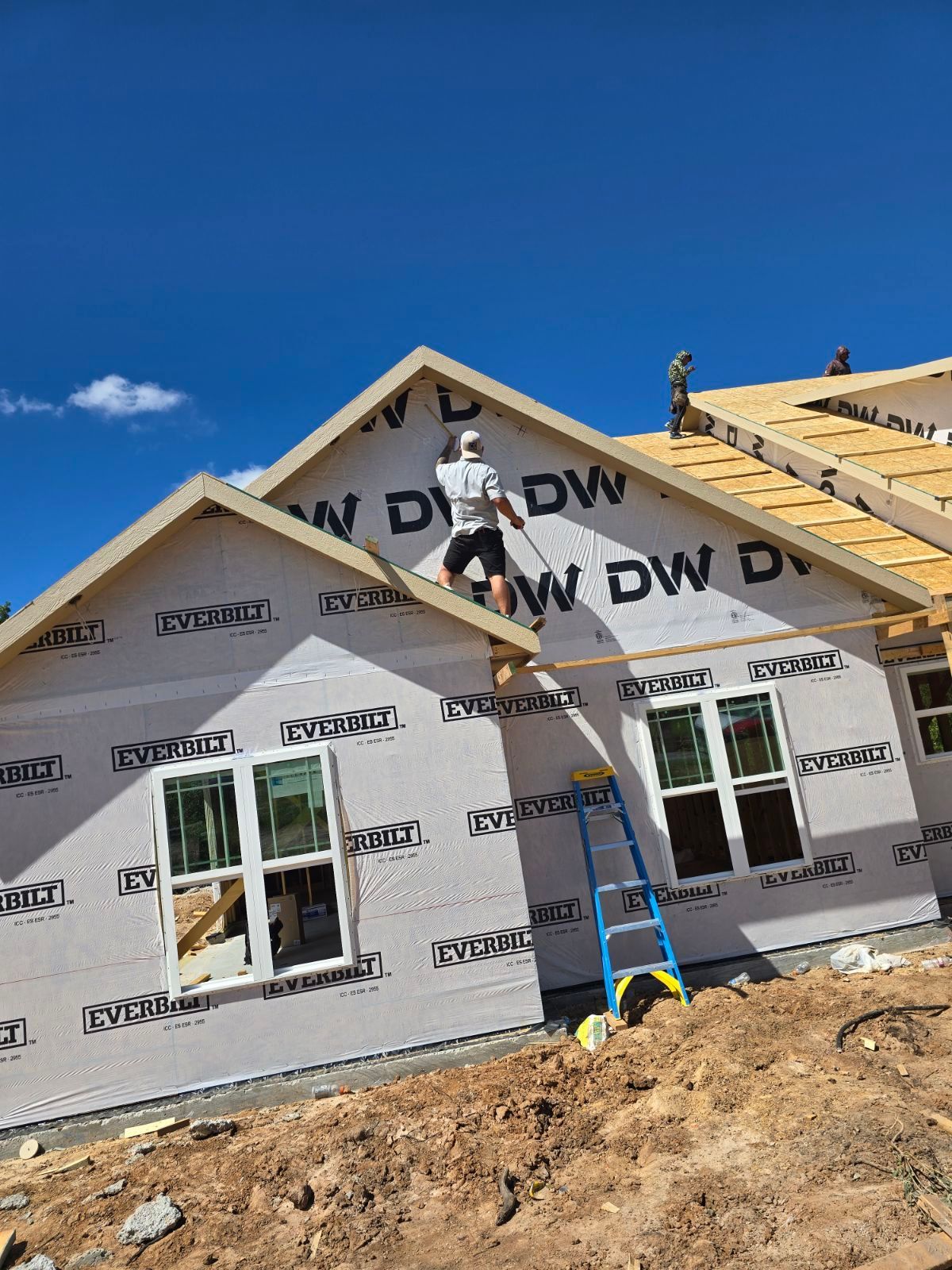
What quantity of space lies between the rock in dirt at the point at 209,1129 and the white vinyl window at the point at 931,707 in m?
7.84

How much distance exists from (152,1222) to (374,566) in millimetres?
4673

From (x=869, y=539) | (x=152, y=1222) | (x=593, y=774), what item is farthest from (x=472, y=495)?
(x=152, y=1222)

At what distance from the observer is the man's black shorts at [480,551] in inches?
315

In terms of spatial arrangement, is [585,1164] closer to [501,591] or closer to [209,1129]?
[209,1129]

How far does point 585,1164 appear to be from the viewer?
190 inches

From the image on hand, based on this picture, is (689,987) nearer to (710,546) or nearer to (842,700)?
(842,700)

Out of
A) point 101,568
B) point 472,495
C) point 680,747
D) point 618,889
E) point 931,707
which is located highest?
point 472,495

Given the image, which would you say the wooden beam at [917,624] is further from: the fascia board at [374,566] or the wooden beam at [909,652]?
the fascia board at [374,566]

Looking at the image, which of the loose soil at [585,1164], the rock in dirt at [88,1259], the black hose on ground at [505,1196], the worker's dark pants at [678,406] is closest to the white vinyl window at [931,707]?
the loose soil at [585,1164]

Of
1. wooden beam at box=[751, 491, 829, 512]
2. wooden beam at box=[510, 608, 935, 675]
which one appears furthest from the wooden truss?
wooden beam at box=[751, 491, 829, 512]

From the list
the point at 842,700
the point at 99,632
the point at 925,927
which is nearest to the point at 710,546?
the point at 842,700

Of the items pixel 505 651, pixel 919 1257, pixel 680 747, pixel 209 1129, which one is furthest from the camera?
pixel 680 747

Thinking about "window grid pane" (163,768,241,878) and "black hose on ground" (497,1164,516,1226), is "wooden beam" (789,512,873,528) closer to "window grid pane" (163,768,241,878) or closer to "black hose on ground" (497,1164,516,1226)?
"window grid pane" (163,768,241,878)

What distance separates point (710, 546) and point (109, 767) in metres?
6.22
